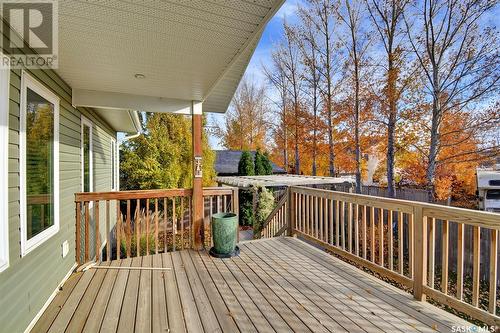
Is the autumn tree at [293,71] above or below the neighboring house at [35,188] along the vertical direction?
above

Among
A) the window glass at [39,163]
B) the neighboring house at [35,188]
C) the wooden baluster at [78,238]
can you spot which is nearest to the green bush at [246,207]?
the neighboring house at [35,188]

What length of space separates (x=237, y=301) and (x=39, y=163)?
2.40m

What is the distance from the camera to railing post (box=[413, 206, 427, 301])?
8.59 ft

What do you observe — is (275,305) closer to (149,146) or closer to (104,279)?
(104,279)

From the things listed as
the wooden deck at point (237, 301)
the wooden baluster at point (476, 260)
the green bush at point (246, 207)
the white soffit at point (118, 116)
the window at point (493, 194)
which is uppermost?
the white soffit at point (118, 116)

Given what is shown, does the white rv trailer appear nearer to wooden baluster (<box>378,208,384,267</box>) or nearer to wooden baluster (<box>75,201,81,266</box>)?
wooden baluster (<box>378,208,384,267</box>)

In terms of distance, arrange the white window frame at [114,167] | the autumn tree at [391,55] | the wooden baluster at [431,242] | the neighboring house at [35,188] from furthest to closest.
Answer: the autumn tree at [391,55], the white window frame at [114,167], the wooden baluster at [431,242], the neighboring house at [35,188]

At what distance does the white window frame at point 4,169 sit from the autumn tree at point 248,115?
19036mm

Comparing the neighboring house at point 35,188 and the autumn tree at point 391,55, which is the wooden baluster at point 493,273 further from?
the autumn tree at point 391,55

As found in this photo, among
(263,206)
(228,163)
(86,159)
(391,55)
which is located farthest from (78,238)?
(228,163)

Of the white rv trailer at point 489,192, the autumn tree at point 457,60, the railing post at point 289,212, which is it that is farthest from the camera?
the white rv trailer at point 489,192

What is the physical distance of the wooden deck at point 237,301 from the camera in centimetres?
224

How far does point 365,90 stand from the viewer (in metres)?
9.80

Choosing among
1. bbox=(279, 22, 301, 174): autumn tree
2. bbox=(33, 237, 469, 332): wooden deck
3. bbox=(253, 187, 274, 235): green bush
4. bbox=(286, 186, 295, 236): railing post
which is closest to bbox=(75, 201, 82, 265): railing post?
bbox=(33, 237, 469, 332): wooden deck
